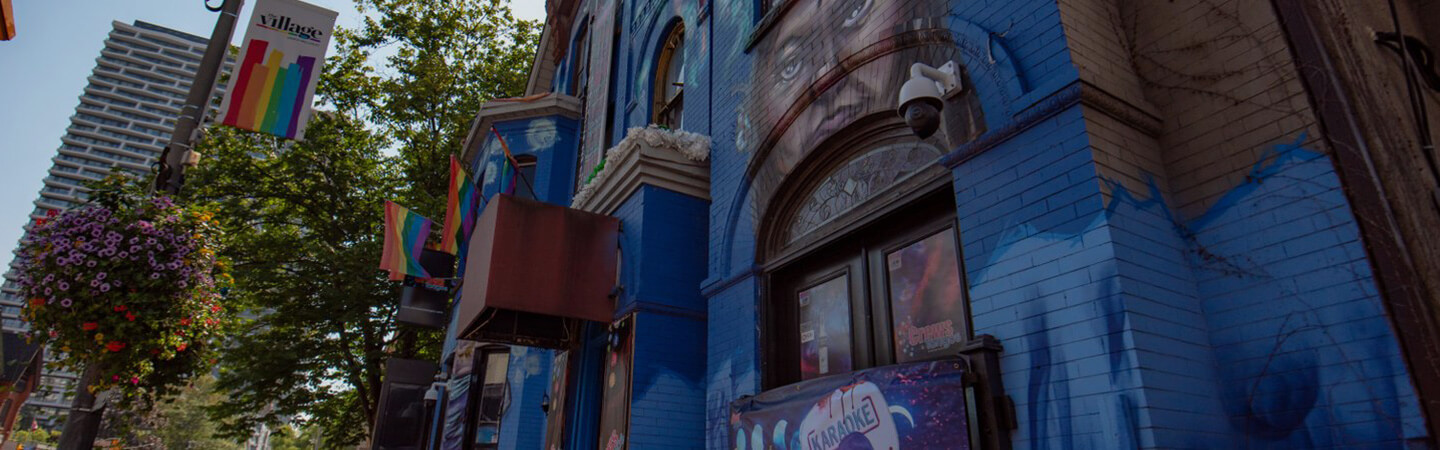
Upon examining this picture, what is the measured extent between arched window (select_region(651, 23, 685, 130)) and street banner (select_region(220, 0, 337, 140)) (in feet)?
14.1

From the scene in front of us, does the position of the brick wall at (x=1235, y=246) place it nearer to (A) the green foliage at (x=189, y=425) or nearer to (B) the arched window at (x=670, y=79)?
(B) the arched window at (x=670, y=79)

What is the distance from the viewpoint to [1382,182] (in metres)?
3.46

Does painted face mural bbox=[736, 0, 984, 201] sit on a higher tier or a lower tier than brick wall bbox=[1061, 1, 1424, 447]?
higher

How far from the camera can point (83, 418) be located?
549cm

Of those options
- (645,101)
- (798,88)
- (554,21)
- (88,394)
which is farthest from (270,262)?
(798,88)

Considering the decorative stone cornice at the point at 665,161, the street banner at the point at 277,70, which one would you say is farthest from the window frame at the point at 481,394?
the street banner at the point at 277,70

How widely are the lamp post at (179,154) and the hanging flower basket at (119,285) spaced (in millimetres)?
180

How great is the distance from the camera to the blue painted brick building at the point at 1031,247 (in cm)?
334

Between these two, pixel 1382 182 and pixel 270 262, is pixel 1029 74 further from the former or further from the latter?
pixel 270 262

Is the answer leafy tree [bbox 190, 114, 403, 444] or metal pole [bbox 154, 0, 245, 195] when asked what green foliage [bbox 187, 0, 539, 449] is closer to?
leafy tree [bbox 190, 114, 403, 444]

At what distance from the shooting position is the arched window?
1045 cm

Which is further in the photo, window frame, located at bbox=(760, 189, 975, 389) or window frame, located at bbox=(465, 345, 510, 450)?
window frame, located at bbox=(465, 345, 510, 450)

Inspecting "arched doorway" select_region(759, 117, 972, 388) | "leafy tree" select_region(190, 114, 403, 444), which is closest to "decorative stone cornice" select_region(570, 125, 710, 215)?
"arched doorway" select_region(759, 117, 972, 388)

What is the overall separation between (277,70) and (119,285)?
2.97m
